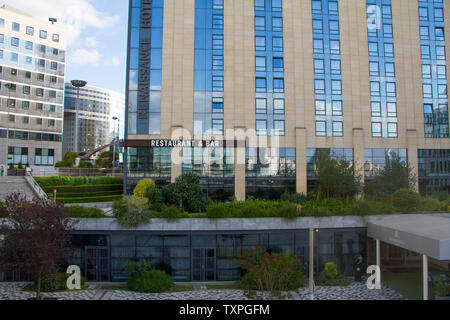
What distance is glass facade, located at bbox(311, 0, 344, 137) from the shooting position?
126 ft

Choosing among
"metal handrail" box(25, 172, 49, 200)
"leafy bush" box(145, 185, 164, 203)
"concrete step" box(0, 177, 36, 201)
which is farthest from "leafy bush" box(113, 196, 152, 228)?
"metal handrail" box(25, 172, 49, 200)

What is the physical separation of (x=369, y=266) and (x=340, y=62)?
2648 centimetres

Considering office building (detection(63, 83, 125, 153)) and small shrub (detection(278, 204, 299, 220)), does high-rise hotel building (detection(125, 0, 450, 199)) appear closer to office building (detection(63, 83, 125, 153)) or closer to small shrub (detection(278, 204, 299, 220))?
small shrub (detection(278, 204, 299, 220))

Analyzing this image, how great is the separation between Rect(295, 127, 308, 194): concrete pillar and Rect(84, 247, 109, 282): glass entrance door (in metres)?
23.6

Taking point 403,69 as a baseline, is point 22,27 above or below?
above

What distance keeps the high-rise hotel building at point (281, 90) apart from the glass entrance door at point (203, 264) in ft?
54.8

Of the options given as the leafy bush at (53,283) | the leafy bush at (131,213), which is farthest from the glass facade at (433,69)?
the leafy bush at (53,283)

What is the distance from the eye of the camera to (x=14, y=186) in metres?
32.6

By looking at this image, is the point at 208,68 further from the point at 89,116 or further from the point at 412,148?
the point at 89,116

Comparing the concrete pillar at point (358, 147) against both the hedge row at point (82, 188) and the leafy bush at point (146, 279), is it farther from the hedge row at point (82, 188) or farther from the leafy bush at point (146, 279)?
the hedge row at point (82, 188)

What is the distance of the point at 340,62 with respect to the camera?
39.1 m

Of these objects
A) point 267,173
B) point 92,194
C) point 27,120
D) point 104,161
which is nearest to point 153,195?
point 92,194

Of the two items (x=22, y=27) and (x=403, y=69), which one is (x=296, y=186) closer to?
(x=403, y=69)

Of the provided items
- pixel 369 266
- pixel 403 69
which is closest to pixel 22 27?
pixel 403 69
